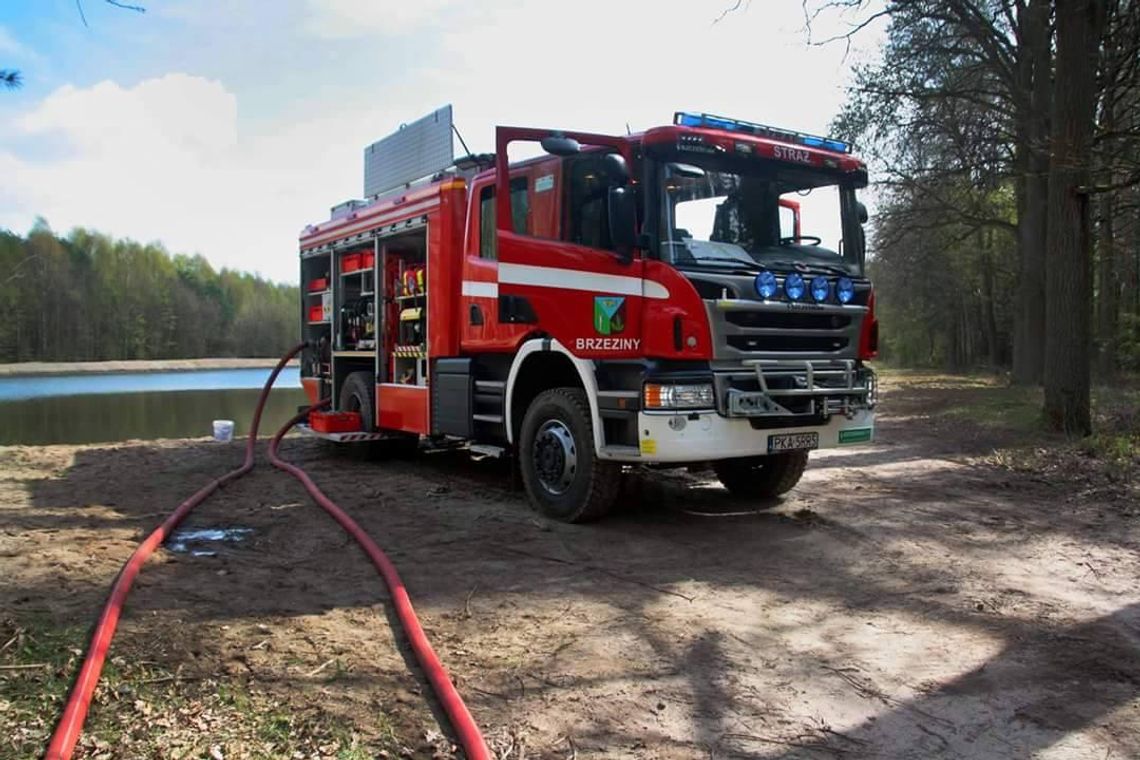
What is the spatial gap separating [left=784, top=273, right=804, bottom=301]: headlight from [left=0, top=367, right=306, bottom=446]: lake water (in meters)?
12.5

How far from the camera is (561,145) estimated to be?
656 centimetres

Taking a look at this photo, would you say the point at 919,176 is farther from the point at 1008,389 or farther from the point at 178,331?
the point at 178,331

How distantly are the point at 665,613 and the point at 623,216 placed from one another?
299 cm

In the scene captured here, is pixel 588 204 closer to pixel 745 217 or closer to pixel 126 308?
pixel 745 217

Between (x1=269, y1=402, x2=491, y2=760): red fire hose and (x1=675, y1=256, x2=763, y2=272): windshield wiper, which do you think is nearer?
(x1=269, y1=402, x2=491, y2=760): red fire hose

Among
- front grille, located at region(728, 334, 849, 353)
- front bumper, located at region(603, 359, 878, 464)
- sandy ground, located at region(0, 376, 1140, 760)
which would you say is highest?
front grille, located at region(728, 334, 849, 353)

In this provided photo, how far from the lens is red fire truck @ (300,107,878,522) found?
6.40 m

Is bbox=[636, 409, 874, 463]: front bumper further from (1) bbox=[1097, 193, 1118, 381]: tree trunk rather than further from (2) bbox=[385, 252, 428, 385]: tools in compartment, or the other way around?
(1) bbox=[1097, 193, 1118, 381]: tree trunk

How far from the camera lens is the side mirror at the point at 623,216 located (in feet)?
21.1

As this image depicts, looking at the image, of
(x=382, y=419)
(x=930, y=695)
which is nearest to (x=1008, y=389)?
(x=382, y=419)

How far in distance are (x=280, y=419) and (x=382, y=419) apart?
11437 mm

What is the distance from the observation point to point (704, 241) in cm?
666

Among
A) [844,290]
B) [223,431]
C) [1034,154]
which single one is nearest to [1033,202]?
[1034,154]

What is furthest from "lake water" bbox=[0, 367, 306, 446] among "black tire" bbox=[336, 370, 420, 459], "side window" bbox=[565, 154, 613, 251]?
"side window" bbox=[565, 154, 613, 251]
